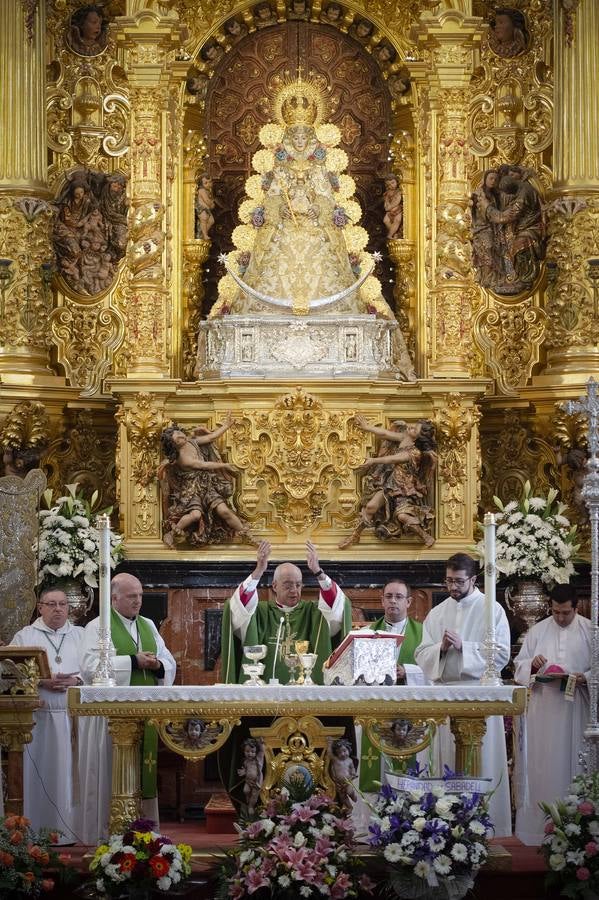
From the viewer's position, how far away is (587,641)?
14586mm

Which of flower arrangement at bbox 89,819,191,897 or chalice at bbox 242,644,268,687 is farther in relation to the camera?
chalice at bbox 242,644,268,687

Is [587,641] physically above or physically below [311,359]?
below

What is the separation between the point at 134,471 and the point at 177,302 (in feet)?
5.53

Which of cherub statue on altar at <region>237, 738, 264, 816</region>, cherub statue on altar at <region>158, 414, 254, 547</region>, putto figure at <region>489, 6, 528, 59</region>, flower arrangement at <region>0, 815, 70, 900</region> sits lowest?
flower arrangement at <region>0, 815, 70, 900</region>

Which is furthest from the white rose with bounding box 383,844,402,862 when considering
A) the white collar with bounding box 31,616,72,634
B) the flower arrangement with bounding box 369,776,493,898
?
the white collar with bounding box 31,616,72,634

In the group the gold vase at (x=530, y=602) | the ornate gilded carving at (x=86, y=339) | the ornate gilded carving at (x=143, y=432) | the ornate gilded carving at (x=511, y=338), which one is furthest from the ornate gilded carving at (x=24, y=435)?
the gold vase at (x=530, y=602)

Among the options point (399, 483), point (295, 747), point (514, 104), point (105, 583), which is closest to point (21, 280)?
point (399, 483)

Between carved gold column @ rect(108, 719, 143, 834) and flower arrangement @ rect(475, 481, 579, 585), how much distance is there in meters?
4.88

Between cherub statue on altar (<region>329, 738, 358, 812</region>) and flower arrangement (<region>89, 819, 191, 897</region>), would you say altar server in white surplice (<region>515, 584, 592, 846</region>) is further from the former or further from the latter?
flower arrangement (<region>89, 819, 191, 897</region>)

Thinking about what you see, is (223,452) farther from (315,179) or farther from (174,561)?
(315,179)

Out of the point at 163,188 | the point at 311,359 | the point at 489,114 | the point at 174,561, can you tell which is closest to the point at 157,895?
the point at 174,561

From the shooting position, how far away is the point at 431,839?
37.5 ft

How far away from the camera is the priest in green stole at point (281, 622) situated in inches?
531

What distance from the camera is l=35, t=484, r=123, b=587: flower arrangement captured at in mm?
16375
